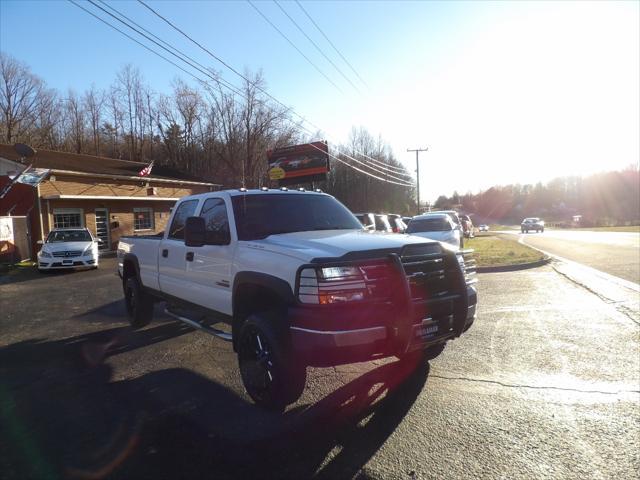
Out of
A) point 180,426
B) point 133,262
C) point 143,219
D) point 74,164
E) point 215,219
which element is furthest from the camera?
point 143,219

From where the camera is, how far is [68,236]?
16922mm

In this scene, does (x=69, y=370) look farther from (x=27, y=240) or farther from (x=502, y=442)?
(x=27, y=240)

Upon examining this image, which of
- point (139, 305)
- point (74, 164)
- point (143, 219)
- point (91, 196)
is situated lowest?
point (139, 305)

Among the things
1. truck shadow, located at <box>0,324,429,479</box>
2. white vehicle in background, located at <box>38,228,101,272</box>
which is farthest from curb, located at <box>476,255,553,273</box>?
white vehicle in background, located at <box>38,228,101,272</box>

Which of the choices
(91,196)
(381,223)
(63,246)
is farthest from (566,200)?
(63,246)

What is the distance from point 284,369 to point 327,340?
1.82 feet

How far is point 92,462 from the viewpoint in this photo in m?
3.23

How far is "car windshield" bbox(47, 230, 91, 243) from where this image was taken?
1654cm

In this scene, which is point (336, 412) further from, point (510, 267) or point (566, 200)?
point (566, 200)

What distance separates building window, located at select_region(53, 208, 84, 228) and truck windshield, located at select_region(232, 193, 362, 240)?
811 inches

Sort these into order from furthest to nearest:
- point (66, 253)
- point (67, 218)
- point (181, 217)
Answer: point (67, 218)
point (66, 253)
point (181, 217)

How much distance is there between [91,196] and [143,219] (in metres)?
4.75

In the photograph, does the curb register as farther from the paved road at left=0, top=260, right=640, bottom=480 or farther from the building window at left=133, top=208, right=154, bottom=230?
the building window at left=133, top=208, right=154, bottom=230

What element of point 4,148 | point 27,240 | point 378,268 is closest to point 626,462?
point 378,268
